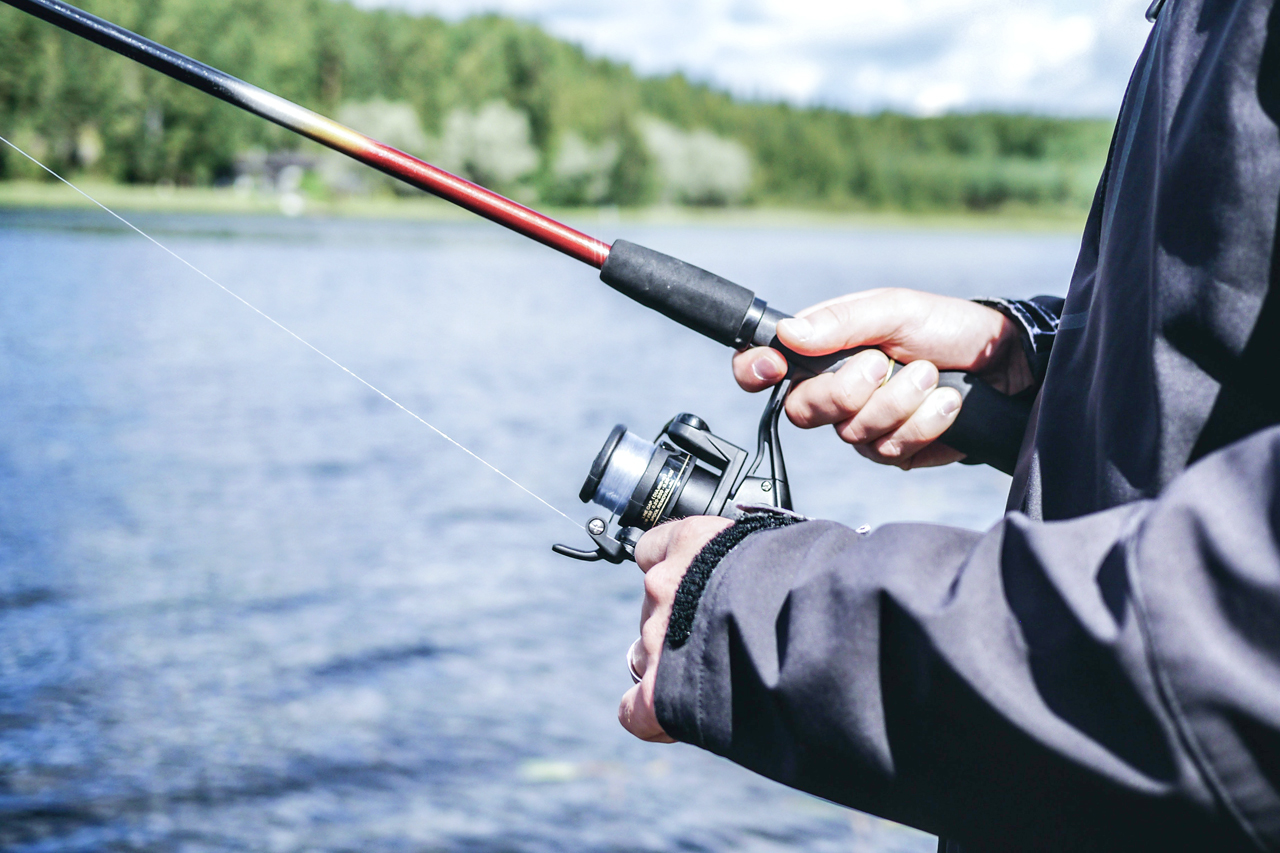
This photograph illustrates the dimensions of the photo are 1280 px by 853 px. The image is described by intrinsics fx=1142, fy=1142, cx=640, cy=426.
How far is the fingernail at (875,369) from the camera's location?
1.67 m

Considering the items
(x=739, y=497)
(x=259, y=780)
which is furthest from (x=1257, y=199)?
(x=259, y=780)

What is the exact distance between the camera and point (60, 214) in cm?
2211

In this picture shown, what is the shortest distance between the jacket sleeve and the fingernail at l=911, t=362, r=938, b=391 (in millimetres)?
593

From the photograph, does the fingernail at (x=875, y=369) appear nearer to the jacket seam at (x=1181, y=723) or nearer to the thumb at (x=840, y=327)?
the thumb at (x=840, y=327)

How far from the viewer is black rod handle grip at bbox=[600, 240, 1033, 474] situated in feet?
5.45

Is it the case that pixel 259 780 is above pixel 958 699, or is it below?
below

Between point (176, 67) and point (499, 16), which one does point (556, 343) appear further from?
point (499, 16)

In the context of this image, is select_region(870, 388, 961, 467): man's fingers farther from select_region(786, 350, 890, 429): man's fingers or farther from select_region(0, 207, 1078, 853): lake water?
select_region(0, 207, 1078, 853): lake water

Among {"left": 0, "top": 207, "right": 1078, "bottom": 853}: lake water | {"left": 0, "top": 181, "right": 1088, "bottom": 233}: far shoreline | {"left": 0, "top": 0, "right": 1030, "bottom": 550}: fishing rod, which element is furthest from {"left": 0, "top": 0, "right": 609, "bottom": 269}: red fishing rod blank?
{"left": 0, "top": 181, "right": 1088, "bottom": 233}: far shoreline

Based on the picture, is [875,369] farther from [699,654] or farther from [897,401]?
[699,654]

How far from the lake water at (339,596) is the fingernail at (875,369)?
1.97 metres

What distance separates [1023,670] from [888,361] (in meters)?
0.86

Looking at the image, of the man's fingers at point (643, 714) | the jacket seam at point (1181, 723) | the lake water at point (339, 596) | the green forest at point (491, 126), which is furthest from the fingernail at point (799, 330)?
the green forest at point (491, 126)

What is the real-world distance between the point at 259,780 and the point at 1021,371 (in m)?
2.61
